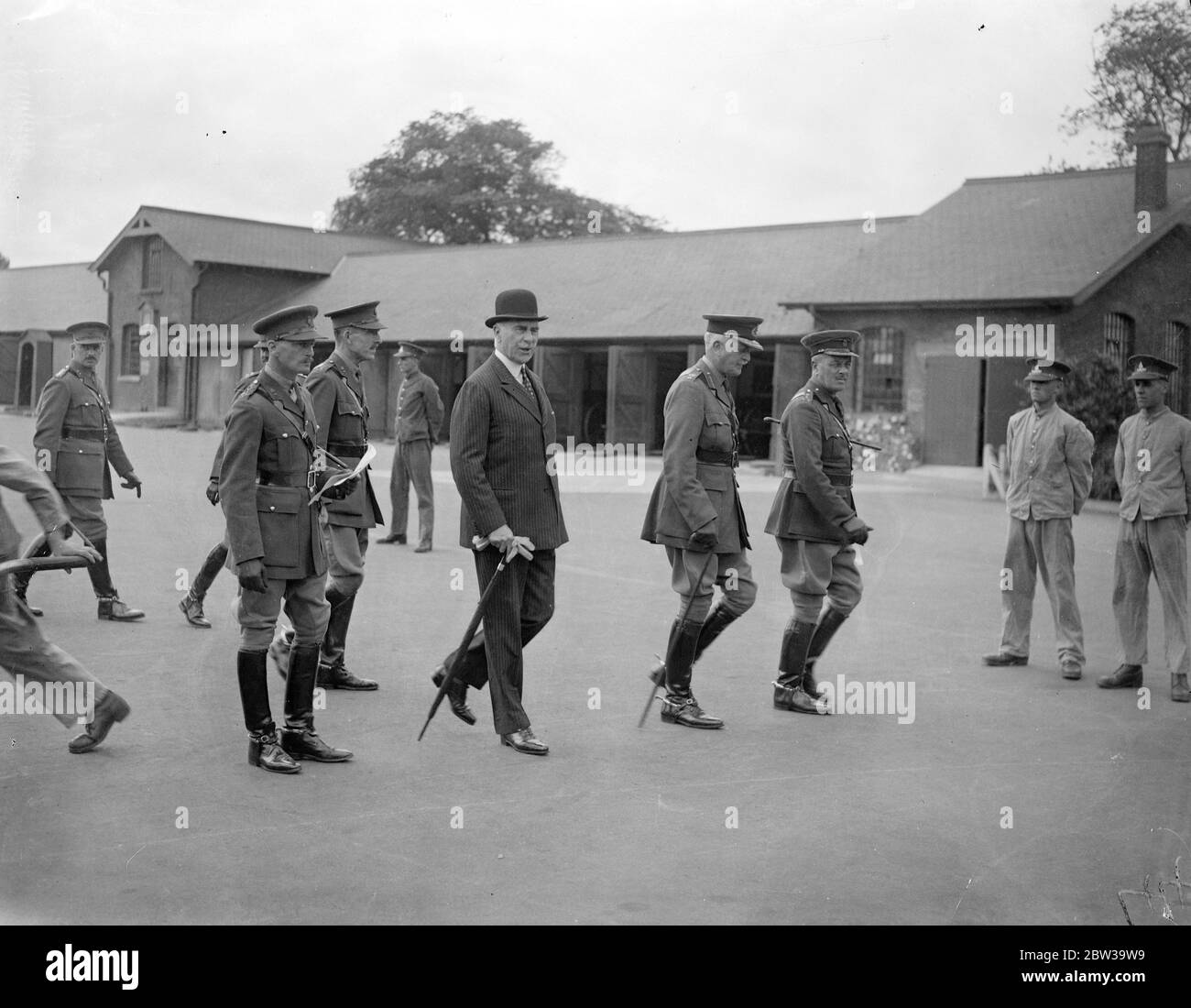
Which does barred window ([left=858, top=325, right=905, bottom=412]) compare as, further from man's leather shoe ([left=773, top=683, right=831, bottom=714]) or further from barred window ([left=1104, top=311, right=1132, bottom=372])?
man's leather shoe ([left=773, top=683, right=831, bottom=714])

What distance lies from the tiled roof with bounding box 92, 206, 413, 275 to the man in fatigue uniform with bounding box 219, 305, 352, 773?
1162mm

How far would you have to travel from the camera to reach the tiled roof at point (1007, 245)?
22.4 metres

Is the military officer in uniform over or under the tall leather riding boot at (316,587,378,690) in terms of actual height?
over

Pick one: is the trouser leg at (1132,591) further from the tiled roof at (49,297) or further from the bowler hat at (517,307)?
the tiled roof at (49,297)

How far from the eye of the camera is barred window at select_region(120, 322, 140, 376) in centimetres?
1138

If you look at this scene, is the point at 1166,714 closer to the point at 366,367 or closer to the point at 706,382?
the point at 706,382

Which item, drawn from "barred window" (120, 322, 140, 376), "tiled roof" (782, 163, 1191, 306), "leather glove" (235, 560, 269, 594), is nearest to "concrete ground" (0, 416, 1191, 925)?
"leather glove" (235, 560, 269, 594)

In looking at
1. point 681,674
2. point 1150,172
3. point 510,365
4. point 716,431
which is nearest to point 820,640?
point 681,674

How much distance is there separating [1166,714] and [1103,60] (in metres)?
3.48

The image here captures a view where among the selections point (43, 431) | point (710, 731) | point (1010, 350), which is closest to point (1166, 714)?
point (710, 731)

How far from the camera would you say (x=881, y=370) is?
1035 inches

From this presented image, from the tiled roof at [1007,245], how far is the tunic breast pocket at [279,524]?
721 inches

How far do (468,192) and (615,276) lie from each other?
8.61 meters

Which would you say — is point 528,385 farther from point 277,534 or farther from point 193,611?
point 193,611
